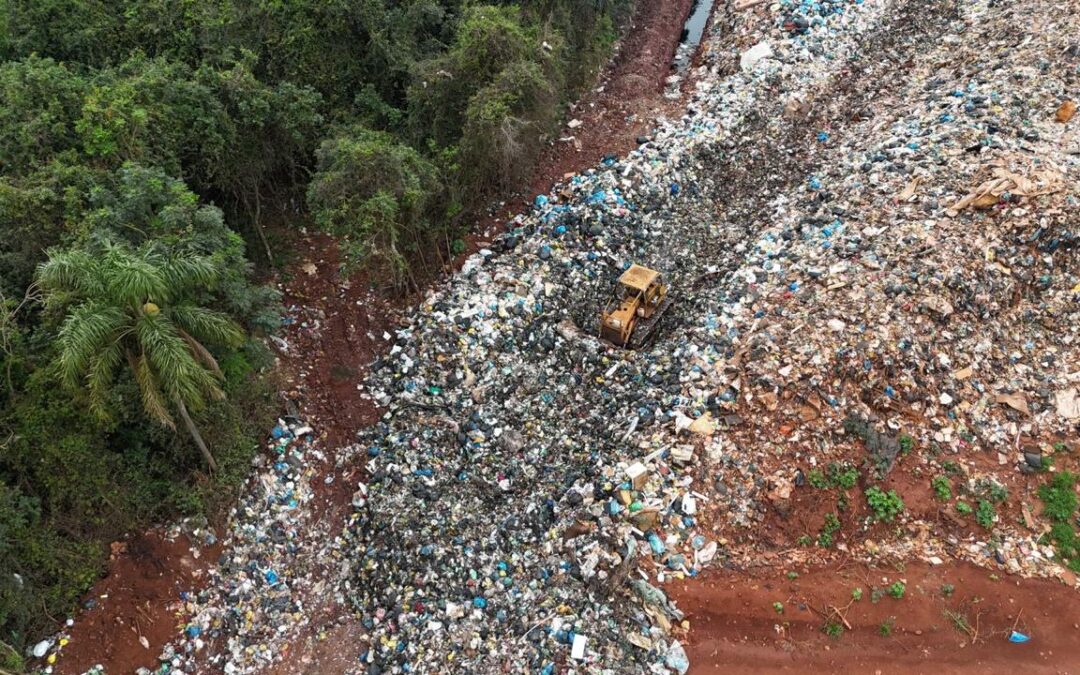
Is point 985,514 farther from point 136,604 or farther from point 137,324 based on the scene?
point 136,604

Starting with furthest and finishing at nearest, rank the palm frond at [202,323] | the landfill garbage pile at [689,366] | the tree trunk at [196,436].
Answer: the landfill garbage pile at [689,366]
the tree trunk at [196,436]
the palm frond at [202,323]

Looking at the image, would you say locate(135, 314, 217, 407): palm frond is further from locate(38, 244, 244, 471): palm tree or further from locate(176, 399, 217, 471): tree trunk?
locate(176, 399, 217, 471): tree trunk

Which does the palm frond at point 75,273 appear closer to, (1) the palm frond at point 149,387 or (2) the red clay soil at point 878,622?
(1) the palm frond at point 149,387

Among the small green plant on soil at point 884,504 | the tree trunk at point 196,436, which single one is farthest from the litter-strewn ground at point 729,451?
the tree trunk at point 196,436

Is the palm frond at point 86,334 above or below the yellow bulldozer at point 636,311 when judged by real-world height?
above

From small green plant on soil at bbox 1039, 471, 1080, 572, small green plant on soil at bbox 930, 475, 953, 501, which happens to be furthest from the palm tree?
small green plant on soil at bbox 1039, 471, 1080, 572

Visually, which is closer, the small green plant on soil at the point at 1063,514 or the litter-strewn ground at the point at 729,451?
the litter-strewn ground at the point at 729,451

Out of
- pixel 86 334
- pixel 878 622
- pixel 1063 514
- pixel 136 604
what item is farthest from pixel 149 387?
pixel 1063 514

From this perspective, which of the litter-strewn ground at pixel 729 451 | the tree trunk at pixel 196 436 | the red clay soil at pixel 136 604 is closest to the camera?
the red clay soil at pixel 136 604
